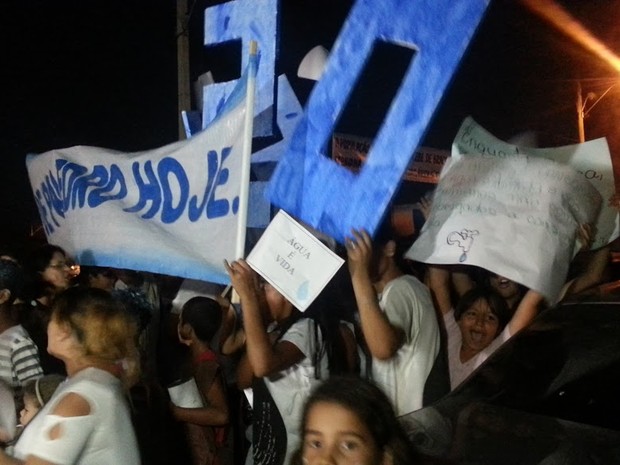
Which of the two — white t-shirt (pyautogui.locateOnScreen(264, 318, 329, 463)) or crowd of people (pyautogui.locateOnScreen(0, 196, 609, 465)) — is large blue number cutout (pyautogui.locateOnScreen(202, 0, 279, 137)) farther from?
white t-shirt (pyautogui.locateOnScreen(264, 318, 329, 463))

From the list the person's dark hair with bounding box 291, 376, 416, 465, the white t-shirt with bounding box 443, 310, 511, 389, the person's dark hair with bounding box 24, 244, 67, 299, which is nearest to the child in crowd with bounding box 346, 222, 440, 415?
the white t-shirt with bounding box 443, 310, 511, 389

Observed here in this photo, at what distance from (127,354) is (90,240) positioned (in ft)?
5.78

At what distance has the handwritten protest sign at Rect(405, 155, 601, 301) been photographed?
341cm

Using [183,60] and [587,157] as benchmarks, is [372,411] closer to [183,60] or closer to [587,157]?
[587,157]

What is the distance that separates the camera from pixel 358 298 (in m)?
3.28

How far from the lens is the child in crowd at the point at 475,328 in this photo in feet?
12.5

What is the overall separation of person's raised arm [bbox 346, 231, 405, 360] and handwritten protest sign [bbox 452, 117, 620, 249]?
2.97 ft

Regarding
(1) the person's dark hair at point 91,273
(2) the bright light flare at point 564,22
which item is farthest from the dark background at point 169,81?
(1) the person's dark hair at point 91,273

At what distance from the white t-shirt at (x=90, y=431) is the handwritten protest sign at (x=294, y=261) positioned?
915 millimetres

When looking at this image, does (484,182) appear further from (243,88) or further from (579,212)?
(243,88)

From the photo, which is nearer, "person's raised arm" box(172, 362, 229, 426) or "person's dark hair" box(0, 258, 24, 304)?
"person's raised arm" box(172, 362, 229, 426)

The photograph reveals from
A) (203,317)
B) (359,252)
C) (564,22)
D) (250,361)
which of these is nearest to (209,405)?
(203,317)

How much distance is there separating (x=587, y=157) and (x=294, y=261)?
162 centimetres

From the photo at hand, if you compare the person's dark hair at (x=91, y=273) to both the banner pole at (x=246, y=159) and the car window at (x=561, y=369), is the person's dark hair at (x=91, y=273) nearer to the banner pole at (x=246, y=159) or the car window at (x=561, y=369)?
the banner pole at (x=246, y=159)
